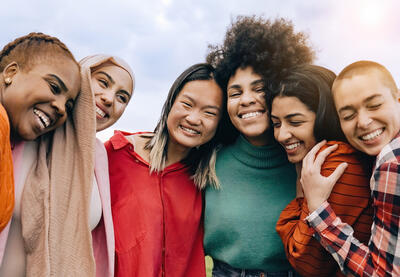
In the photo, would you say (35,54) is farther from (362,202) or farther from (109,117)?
(362,202)

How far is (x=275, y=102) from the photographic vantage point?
2.48 m

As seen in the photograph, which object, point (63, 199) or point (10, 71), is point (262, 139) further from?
point (10, 71)

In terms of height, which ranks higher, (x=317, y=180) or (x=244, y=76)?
(x=244, y=76)

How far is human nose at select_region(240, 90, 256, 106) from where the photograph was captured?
268cm

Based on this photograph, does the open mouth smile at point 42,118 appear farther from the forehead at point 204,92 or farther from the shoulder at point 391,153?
the shoulder at point 391,153

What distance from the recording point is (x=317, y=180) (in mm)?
2076

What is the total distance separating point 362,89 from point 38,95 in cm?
184

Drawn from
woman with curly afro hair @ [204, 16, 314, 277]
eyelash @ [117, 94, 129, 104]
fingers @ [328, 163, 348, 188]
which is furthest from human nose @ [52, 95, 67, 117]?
fingers @ [328, 163, 348, 188]

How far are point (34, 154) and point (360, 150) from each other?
205 centimetres

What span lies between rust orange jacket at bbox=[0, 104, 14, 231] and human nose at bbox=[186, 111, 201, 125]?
1444 mm

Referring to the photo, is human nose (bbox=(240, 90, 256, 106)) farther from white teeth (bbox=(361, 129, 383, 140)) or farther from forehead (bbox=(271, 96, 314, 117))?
white teeth (bbox=(361, 129, 383, 140))

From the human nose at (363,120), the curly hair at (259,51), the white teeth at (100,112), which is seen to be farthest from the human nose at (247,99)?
the white teeth at (100,112)

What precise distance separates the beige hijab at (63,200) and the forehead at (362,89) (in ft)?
5.38

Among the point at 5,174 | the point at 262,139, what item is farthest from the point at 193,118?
the point at 5,174
